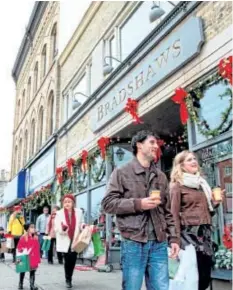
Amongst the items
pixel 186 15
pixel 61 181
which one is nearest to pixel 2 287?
pixel 186 15

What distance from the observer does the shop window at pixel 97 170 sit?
31.4 feet

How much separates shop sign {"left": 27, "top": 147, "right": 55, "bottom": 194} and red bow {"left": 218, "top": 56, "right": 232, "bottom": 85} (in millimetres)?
9678

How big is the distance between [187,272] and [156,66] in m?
4.48

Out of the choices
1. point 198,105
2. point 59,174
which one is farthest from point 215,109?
point 59,174

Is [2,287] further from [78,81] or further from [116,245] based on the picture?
[78,81]

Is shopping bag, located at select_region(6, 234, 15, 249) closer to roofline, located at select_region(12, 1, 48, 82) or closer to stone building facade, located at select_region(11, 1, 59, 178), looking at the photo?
stone building facade, located at select_region(11, 1, 59, 178)

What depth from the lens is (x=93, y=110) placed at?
33.7 ft

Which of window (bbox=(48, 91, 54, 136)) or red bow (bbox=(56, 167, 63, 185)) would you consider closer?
red bow (bbox=(56, 167, 63, 185))

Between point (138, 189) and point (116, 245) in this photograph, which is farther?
point (116, 245)

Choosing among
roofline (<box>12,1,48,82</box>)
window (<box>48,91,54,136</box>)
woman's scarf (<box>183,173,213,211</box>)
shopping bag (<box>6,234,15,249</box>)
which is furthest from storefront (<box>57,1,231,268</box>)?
roofline (<box>12,1,48,82</box>)

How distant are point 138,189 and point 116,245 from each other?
611cm

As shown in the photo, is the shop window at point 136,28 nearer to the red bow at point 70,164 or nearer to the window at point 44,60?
the red bow at point 70,164

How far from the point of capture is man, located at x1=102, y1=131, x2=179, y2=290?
268 centimetres

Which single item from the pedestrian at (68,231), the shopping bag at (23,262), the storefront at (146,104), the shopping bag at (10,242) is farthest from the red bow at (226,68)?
the shopping bag at (10,242)
